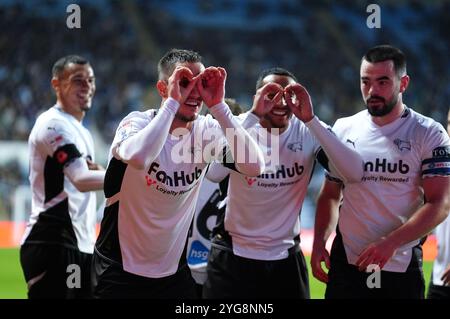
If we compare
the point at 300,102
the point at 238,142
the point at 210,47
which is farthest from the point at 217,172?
the point at 210,47

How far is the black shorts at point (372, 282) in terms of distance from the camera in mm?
4805

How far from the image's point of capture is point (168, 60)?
4.52 metres

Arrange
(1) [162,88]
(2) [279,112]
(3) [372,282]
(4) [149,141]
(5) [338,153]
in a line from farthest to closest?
(2) [279,112]
(3) [372,282]
(5) [338,153]
(1) [162,88]
(4) [149,141]

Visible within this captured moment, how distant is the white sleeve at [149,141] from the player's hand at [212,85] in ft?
0.64

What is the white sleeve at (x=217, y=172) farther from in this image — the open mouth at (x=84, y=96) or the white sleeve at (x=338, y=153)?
the open mouth at (x=84, y=96)

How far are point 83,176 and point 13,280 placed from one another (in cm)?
557

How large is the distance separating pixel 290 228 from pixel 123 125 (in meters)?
1.59

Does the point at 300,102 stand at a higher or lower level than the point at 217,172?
higher

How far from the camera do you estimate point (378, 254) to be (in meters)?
4.59

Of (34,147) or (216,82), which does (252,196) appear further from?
(34,147)

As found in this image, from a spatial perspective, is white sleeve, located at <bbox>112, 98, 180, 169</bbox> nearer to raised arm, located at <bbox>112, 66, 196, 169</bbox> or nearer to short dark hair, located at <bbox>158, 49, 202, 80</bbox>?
raised arm, located at <bbox>112, 66, 196, 169</bbox>

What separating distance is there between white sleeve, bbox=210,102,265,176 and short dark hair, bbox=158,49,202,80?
1.31 feet

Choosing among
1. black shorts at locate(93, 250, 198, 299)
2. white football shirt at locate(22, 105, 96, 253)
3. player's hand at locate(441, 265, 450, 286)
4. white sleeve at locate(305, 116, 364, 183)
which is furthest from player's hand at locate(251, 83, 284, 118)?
player's hand at locate(441, 265, 450, 286)

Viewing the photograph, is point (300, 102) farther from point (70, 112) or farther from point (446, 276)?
point (70, 112)
